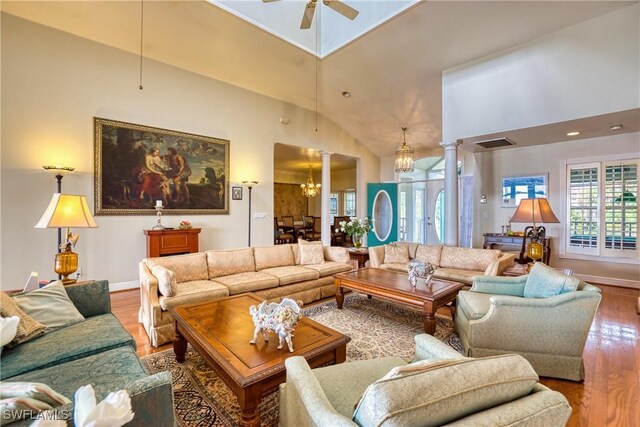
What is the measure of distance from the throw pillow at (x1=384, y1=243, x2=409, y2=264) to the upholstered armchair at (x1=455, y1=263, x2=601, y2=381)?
2.28 m

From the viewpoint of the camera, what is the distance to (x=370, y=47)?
4.69 m

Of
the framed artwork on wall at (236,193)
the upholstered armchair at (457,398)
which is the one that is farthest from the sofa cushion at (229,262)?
the upholstered armchair at (457,398)

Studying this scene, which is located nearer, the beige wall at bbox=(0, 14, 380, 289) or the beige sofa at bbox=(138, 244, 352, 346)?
the beige sofa at bbox=(138, 244, 352, 346)

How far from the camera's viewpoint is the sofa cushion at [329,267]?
4137mm

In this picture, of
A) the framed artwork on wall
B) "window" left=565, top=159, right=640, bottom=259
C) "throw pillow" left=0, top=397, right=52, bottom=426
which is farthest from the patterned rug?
"window" left=565, top=159, right=640, bottom=259

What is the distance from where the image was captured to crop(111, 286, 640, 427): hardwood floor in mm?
1803

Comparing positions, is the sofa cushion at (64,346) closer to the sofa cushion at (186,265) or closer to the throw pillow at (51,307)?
the throw pillow at (51,307)

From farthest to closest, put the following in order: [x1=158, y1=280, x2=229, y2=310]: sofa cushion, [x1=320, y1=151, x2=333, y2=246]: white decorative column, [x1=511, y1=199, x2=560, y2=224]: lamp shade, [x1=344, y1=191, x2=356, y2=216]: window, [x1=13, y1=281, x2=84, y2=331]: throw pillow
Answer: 1. [x1=344, y1=191, x2=356, y2=216]: window
2. [x1=320, y1=151, x2=333, y2=246]: white decorative column
3. [x1=511, y1=199, x2=560, y2=224]: lamp shade
4. [x1=158, y1=280, x2=229, y2=310]: sofa cushion
5. [x1=13, y1=281, x2=84, y2=331]: throw pillow

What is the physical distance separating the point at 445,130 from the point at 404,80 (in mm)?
1263

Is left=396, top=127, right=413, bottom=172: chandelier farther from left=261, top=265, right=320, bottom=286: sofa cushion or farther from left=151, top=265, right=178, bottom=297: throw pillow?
left=151, top=265, right=178, bottom=297: throw pillow

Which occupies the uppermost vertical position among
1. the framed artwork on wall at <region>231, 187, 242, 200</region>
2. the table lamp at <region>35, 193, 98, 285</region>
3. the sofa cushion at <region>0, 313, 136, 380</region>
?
the framed artwork on wall at <region>231, 187, 242, 200</region>

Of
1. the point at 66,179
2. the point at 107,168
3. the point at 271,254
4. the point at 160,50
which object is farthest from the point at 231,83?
the point at 271,254

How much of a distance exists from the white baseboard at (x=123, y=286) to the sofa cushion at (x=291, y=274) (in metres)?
2.40

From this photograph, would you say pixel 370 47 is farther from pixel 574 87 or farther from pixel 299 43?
pixel 574 87
